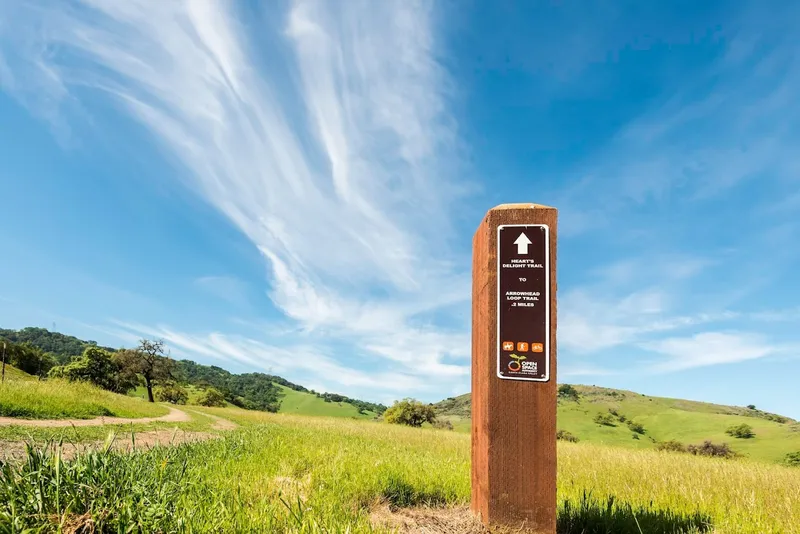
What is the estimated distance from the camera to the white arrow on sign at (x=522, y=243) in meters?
4.15

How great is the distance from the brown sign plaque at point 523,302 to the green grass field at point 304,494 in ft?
6.02

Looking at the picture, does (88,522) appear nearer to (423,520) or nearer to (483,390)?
(423,520)

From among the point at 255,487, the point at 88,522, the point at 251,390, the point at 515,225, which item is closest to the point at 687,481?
the point at 515,225

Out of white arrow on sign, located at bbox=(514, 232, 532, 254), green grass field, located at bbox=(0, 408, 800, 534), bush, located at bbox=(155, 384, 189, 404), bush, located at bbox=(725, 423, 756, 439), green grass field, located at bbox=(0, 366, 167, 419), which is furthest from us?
bush, located at bbox=(155, 384, 189, 404)

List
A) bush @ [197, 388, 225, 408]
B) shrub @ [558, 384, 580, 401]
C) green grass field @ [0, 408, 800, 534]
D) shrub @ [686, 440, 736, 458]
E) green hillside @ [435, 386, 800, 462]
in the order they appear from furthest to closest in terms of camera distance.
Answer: bush @ [197, 388, 225, 408], shrub @ [558, 384, 580, 401], green hillside @ [435, 386, 800, 462], shrub @ [686, 440, 736, 458], green grass field @ [0, 408, 800, 534]

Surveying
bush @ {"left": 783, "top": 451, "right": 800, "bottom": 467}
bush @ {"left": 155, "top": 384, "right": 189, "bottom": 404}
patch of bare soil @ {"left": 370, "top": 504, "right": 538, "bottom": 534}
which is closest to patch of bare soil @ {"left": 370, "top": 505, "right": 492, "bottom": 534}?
patch of bare soil @ {"left": 370, "top": 504, "right": 538, "bottom": 534}

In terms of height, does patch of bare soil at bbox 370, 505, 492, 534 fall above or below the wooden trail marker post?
below

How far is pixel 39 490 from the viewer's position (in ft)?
8.83

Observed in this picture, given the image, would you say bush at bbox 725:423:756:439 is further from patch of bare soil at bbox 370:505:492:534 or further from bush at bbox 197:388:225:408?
bush at bbox 197:388:225:408

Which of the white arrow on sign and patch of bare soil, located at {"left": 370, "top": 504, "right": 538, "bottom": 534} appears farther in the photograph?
the white arrow on sign

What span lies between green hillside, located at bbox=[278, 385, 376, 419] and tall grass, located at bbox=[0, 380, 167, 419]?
76.2 metres

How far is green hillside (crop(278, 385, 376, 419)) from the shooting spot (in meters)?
97.4

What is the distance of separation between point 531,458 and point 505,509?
0.53 meters

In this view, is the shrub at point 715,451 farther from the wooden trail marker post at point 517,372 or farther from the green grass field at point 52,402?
the green grass field at point 52,402
